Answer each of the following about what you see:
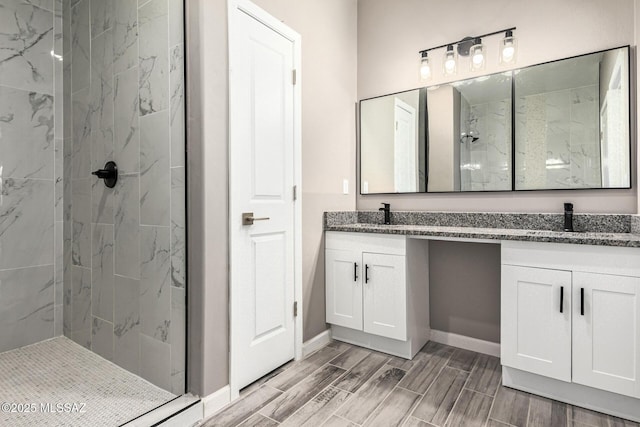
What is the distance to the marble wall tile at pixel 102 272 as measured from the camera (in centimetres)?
213

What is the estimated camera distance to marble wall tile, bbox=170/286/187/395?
1734 millimetres

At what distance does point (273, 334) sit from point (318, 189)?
3.47 ft

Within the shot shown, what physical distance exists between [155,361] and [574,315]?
2162 millimetres

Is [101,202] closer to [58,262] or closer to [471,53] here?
[58,262]

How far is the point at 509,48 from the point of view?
2.29 m

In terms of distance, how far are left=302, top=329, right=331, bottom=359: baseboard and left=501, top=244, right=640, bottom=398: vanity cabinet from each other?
1193mm

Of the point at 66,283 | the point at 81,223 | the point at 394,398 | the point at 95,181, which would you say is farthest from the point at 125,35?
the point at 394,398

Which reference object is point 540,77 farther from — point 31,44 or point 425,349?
point 31,44

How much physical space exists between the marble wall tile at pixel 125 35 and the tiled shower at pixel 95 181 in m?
0.01

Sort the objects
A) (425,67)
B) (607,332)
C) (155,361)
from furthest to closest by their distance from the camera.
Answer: (425,67), (155,361), (607,332)

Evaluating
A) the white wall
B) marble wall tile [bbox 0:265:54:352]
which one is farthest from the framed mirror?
marble wall tile [bbox 0:265:54:352]

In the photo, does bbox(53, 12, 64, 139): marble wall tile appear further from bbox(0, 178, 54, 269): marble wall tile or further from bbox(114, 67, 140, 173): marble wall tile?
bbox(114, 67, 140, 173): marble wall tile

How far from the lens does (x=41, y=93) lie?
2.45m

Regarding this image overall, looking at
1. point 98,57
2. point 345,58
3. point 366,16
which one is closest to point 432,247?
point 345,58
